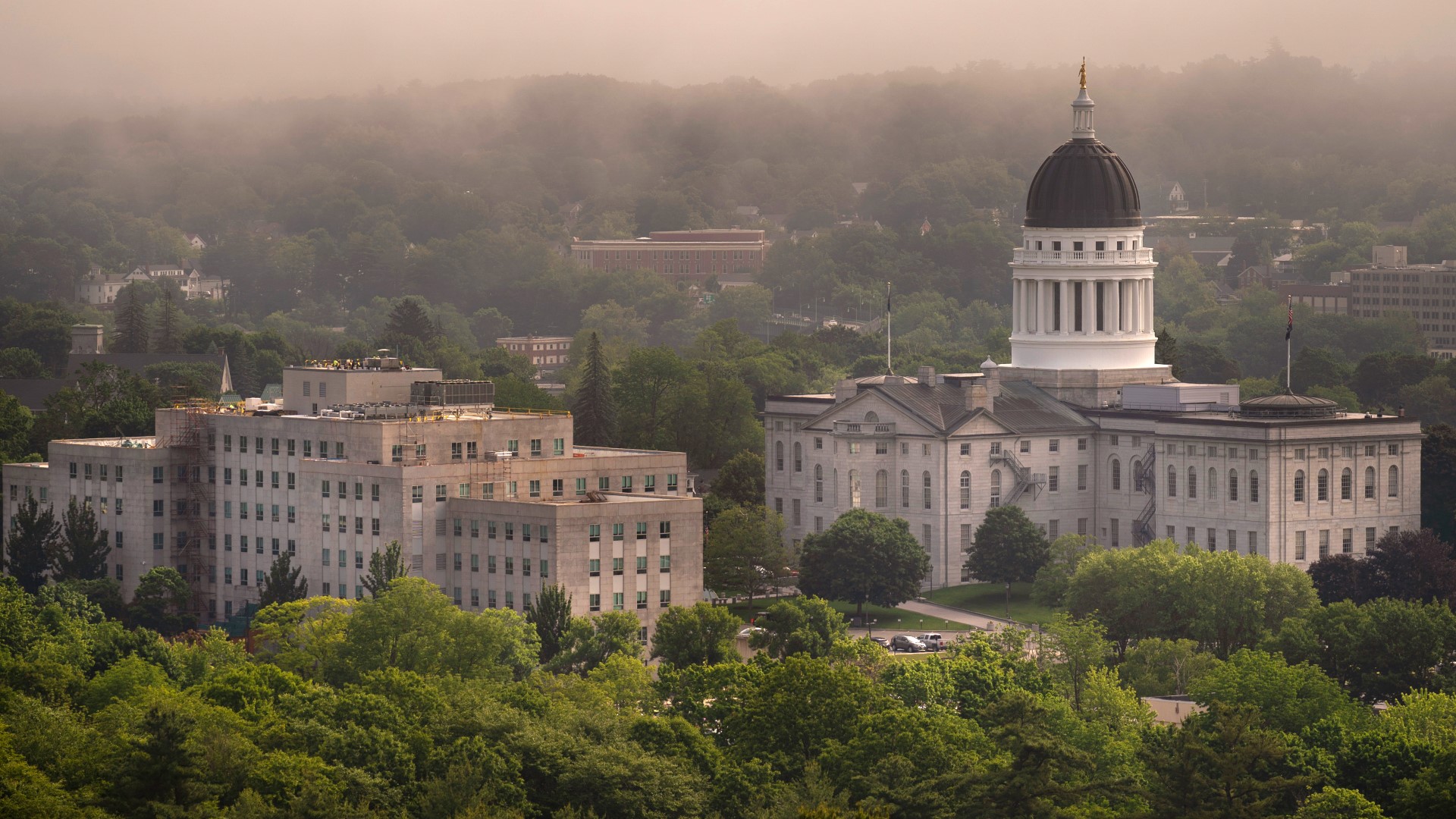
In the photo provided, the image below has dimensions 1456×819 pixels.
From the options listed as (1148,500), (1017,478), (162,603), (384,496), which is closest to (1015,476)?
(1017,478)

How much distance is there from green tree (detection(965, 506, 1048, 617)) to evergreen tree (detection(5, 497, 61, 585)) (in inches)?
1922

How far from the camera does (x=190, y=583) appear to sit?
17738 cm

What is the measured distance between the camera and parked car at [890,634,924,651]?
541 feet

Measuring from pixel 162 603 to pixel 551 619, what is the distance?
87.1 ft

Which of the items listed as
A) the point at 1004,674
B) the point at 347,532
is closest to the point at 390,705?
the point at 1004,674

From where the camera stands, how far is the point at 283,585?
167m

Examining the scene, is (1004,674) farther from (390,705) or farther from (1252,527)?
(1252,527)

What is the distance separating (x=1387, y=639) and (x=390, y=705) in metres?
43.1

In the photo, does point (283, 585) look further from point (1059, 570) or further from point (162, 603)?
point (1059, 570)

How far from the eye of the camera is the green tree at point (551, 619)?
152375 millimetres

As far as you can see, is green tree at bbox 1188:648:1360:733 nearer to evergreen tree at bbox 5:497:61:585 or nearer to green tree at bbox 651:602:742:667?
green tree at bbox 651:602:742:667

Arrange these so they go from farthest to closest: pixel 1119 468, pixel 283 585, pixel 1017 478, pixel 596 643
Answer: pixel 1119 468, pixel 1017 478, pixel 283 585, pixel 596 643

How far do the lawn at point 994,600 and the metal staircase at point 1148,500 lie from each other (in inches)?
331

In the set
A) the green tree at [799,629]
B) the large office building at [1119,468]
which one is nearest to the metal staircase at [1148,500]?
the large office building at [1119,468]
